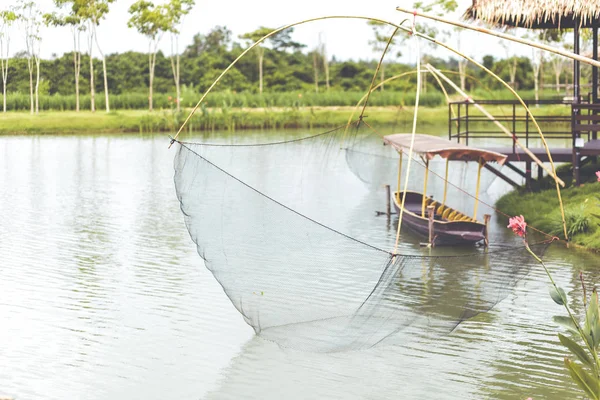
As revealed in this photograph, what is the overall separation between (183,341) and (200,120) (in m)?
26.3

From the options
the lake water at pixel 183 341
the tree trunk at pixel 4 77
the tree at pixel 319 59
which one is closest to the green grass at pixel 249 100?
the tree trunk at pixel 4 77

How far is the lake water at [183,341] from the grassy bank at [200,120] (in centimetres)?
2090

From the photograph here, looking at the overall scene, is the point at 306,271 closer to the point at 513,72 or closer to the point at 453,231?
the point at 453,231

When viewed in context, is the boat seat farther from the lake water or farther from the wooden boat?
the lake water

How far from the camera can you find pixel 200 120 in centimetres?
3425

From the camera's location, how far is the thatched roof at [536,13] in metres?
13.5

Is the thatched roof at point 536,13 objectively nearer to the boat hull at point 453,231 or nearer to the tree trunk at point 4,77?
the boat hull at point 453,231

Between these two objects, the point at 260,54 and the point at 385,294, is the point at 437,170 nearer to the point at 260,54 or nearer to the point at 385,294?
the point at 385,294

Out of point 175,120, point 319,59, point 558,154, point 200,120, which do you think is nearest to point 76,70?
point 175,120

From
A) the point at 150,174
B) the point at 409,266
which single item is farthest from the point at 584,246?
the point at 150,174

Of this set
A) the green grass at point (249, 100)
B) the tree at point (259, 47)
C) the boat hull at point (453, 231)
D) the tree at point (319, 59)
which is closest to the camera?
the boat hull at point (453, 231)

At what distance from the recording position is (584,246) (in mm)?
12039

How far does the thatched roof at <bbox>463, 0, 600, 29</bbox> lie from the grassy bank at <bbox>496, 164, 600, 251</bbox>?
2337mm

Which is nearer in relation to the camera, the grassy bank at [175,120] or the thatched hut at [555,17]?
the thatched hut at [555,17]
